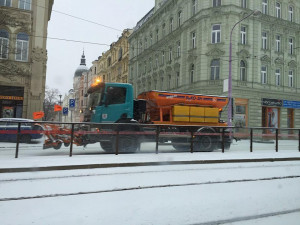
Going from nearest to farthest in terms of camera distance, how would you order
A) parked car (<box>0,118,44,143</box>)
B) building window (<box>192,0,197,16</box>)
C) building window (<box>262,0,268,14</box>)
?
1. parked car (<box>0,118,44,143</box>)
2. building window (<box>262,0,268,14</box>)
3. building window (<box>192,0,197,16</box>)

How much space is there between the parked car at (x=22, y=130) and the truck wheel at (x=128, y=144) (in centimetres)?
270

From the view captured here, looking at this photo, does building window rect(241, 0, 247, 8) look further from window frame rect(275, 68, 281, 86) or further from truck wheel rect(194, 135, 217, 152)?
truck wheel rect(194, 135, 217, 152)

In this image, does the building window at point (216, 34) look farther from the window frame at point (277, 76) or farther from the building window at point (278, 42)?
the window frame at point (277, 76)

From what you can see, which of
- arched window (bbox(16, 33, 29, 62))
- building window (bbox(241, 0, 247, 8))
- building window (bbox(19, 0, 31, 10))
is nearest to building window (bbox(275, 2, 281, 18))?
building window (bbox(241, 0, 247, 8))

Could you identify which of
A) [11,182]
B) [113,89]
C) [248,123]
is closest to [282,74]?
[248,123]

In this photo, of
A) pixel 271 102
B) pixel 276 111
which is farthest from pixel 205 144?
pixel 276 111

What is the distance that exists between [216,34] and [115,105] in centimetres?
1855

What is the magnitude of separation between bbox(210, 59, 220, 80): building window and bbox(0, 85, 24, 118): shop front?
17.1 m

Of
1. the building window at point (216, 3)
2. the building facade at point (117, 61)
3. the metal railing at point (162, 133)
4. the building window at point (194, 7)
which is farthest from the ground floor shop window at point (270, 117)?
the building facade at point (117, 61)

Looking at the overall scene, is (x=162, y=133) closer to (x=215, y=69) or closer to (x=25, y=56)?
(x=25, y=56)

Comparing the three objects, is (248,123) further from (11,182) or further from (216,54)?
(11,182)

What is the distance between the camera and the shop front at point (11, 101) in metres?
21.3

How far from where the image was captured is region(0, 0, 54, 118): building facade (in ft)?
70.2

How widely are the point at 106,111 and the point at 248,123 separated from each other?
727 inches
